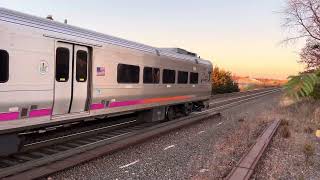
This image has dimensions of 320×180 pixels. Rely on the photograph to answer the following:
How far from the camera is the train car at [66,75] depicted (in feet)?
27.6

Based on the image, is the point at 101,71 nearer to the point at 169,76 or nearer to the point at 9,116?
the point at 9,116

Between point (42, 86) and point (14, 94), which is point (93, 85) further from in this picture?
point (14, 94)

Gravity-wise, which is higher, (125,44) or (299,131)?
(125,44)

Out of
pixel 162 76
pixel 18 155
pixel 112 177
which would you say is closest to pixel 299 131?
pixel 162 76

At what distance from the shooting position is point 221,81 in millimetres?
53938

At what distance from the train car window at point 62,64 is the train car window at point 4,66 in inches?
65.1

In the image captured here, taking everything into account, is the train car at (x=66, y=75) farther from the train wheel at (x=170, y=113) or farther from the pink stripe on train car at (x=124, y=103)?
the train wheel at (x=170, y=113)

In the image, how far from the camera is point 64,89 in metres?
10.1

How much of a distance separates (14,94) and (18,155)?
2.17 metres

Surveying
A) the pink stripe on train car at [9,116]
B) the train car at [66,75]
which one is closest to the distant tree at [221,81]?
the train car at [66,75]

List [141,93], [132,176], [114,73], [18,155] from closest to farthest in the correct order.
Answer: [132,176]
[18,155]
[114,73]
[141,93]

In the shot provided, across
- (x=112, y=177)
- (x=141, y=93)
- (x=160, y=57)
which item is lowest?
(x=112, y=177)

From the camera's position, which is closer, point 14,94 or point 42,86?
point 14,94

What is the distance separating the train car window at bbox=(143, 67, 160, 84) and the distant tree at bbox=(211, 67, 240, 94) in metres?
36.0
